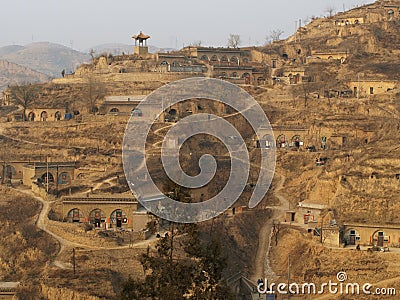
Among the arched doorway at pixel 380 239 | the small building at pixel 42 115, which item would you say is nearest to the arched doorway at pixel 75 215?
the arched doorway at pixel 380 239

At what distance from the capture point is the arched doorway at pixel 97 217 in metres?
41.1

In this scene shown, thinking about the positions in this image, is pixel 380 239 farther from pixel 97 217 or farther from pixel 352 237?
pixel 97 217

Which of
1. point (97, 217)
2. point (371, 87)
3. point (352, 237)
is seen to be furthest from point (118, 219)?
point (371, 87)

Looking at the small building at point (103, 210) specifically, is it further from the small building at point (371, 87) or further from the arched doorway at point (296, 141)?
the small building at point (371, 87)

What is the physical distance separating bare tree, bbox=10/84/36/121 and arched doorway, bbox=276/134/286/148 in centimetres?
2046

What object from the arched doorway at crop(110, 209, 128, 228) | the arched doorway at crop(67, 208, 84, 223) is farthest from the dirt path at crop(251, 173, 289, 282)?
the arched doorway at crop(67, 208, 84, 223)

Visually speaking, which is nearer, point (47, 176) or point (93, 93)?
point (47, 176)

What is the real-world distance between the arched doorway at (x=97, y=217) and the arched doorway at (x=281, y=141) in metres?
18.5

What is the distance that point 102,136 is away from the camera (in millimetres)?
53781

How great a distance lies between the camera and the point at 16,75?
161 meters

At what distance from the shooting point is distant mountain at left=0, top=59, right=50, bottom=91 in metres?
152

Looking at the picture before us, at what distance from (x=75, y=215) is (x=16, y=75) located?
12563 cm

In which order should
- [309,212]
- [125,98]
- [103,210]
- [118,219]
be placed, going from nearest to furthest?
1. [118,219]
2. [103,210]
3. [309,212]
4. [125,98]

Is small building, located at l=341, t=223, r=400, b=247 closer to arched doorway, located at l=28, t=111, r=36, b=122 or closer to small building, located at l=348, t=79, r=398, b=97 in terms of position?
small building, located at l=348, t=79, r=398, b=97
